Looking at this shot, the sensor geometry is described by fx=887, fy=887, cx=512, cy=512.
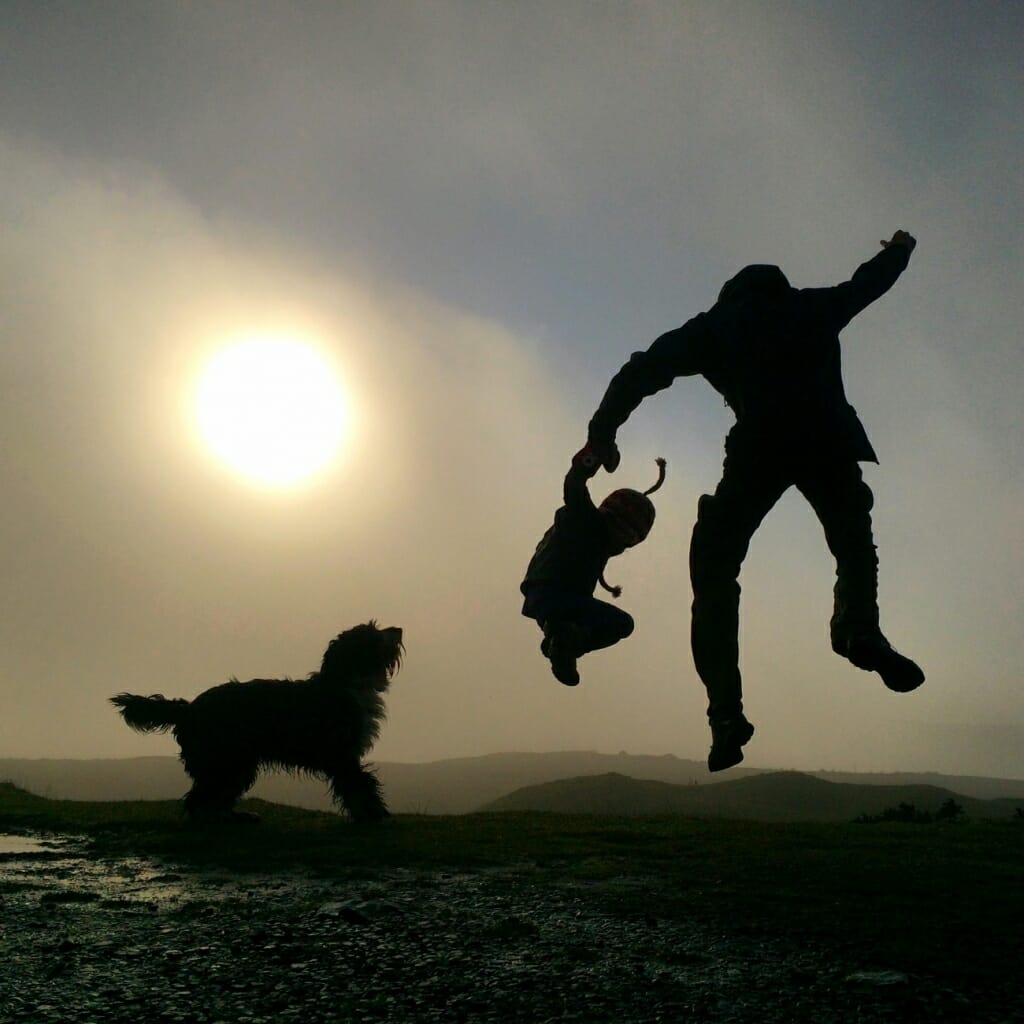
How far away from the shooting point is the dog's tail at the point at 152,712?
9.98 m

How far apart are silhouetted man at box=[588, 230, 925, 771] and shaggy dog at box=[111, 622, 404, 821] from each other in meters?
5.35

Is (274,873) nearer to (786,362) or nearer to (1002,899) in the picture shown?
(1002,899)

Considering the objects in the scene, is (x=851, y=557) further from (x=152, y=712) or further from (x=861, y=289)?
(x=152, y=712)

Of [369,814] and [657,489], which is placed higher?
[657,489]

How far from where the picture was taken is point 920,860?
5.65 m

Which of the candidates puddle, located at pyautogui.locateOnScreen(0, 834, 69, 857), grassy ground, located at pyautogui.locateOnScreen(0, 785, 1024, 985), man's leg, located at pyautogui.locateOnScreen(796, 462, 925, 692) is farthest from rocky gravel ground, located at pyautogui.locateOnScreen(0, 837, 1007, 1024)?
puddle, located at pyautogui.locateOnScreen(0, 834, 69, 857)

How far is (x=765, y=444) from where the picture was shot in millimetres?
5195

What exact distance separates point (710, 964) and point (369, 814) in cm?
679

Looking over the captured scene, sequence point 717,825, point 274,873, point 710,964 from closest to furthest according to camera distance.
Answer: point 710,964 → point 274,873 → point 717,825

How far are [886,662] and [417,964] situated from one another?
122 inches

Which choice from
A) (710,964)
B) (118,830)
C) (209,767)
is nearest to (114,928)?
(710,964)

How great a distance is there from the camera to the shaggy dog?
A: 951cm

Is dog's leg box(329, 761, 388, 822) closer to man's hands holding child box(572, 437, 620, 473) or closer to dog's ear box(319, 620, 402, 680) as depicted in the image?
dog's ear box(319, 620, 402, 680)

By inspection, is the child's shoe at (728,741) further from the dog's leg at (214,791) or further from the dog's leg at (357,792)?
the dog's leg at (214,791)
